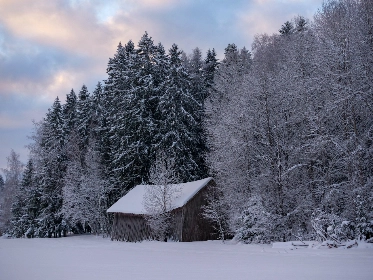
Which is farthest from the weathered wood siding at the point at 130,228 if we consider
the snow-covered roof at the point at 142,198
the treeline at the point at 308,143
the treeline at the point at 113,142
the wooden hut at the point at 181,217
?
the treeline at the point at 308,143

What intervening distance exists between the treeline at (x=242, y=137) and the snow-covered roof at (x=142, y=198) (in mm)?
1727

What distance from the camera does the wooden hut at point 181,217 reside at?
2891 centimetres

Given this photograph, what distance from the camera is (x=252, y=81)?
27734 millimetres

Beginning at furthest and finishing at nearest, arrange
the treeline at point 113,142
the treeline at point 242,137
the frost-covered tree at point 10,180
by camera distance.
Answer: the frost-covered tree at point 10,180 < the treeline at point 113,142 < the treeline at point 242,137

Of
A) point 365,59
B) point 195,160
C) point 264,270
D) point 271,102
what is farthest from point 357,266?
point 195,160

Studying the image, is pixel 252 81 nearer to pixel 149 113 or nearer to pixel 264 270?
pixel 149 113

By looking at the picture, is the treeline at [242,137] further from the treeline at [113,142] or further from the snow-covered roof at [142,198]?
the snow-covered roof at [142,198]

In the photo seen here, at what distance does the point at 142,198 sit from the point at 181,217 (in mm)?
5111

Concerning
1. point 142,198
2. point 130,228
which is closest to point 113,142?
point 142,198

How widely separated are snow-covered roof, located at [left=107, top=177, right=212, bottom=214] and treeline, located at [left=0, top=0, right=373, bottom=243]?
173 cm

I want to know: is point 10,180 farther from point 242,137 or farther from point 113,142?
point 242,137

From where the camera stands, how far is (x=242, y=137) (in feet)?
91.8

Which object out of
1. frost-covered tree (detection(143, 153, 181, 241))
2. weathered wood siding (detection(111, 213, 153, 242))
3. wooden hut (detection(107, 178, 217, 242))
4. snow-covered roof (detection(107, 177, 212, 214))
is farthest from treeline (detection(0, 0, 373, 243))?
weathered wood siding (detection(111, 213, 153, 242))

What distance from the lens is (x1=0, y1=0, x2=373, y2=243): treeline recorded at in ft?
70.3
